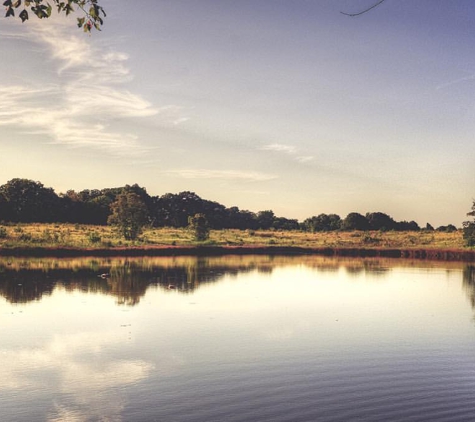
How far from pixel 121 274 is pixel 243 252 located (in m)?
31.5

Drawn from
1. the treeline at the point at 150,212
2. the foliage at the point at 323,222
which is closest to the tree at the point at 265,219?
the treeline at the point at 150,212

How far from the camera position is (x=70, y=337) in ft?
61.7

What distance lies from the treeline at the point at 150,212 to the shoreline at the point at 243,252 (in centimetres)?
Result: 1680

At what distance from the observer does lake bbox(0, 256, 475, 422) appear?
12.0 meters

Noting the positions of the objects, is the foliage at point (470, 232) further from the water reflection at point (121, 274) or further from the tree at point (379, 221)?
the tree at point (379, 221)

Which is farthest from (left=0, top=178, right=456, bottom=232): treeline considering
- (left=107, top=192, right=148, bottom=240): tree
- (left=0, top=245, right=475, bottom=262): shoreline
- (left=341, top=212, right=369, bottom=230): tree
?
(left=0, top=245, right=475, bottom=262): shoreline

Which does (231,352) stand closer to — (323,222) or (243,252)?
(243,252)

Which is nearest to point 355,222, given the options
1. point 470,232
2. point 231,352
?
point 470,232

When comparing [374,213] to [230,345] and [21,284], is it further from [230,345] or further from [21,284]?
[230,345]

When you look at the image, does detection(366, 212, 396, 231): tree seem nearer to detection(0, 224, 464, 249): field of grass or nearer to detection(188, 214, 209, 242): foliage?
detection(0, 224, 464, 249): field of grass

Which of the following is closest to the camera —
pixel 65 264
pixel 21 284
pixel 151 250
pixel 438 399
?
pixel 438 399

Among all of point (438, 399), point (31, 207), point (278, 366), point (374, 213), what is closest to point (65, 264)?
point (278, 366)

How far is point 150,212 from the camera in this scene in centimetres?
13350

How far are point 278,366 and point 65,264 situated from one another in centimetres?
3383
